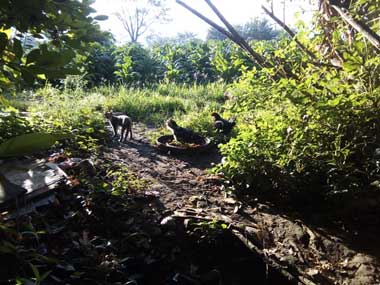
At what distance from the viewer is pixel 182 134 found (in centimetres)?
522

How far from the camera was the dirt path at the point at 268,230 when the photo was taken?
243 centimetres

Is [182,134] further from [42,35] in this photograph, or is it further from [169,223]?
[42,35]

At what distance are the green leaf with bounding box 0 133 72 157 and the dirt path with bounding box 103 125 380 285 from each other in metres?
2.26

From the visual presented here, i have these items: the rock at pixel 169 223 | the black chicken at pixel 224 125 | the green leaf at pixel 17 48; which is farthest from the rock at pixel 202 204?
the green leaf at pixel 17 48

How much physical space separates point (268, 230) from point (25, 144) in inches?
102

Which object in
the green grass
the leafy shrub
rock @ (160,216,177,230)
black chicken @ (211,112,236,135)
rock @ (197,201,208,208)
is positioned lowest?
rock @ (160,216,177,230)

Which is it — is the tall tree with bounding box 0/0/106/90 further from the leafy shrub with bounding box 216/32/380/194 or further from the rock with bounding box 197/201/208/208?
the rock with bounding box 197/201/208/208

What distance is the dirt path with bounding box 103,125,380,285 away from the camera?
243 centimetres

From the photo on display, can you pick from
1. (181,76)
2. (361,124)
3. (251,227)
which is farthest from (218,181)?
(181,76)

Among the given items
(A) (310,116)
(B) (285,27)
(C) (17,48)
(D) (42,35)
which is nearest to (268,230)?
(A) (310,116)

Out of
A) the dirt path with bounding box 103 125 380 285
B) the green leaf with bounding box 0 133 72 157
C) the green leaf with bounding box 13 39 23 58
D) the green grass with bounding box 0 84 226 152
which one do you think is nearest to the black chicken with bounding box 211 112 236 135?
the green grass with bounding box 0 84 226 152

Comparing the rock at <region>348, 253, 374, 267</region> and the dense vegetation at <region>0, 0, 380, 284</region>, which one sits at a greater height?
the dense vegetation at <region>0, 0, 380, 284</region>

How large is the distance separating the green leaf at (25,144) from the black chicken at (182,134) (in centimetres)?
453

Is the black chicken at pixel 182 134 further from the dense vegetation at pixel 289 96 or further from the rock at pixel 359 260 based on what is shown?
the rock at pixel 359 260
